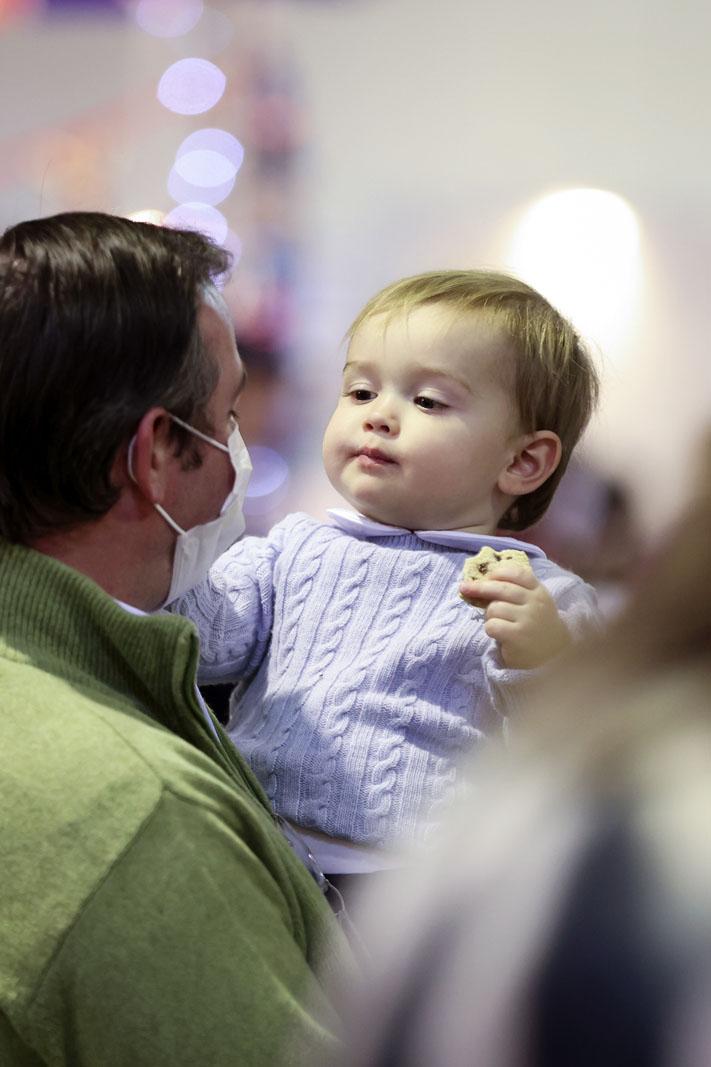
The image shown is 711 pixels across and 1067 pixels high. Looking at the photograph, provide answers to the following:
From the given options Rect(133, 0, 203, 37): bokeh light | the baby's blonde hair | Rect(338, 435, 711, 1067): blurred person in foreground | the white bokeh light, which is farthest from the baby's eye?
Rect(133, 0, 203, 37): bokeh light

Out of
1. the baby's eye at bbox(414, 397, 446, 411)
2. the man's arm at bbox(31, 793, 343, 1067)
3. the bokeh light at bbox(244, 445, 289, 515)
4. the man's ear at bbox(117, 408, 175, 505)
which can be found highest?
the baby's eye at bbox(414, 397, 446, 411)

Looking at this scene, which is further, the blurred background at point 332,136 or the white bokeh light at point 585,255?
the blurred background at point 332,136

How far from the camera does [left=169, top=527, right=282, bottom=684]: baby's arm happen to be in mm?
1593

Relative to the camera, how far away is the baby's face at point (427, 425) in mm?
1598

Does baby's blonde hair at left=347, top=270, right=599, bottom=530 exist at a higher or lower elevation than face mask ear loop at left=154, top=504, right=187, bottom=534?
higher

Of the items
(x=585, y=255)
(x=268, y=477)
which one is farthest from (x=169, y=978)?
(x=268, y=477)

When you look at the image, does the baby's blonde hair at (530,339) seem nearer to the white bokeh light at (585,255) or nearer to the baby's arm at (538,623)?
the baby's arm at (538,623)

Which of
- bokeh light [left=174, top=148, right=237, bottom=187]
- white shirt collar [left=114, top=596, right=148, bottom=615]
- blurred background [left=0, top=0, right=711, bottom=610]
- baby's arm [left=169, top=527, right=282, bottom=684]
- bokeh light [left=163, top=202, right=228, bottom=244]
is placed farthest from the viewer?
bokeh light [left=174, top=148, right=237, bottom=187]

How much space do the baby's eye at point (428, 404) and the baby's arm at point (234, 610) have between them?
0.27 metres

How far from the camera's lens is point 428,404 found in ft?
5.32

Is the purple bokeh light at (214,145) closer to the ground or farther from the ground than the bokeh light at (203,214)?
farther from the ground

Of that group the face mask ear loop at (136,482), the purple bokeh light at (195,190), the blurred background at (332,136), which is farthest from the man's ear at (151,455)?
the purple bokeh light at (195,190)

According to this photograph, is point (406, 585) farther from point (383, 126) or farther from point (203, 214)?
point (383, 126)

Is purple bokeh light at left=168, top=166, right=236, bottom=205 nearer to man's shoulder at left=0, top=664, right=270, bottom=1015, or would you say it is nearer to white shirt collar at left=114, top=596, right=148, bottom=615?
white shirt collar at left=114, top=596, right=148, bottom=615
